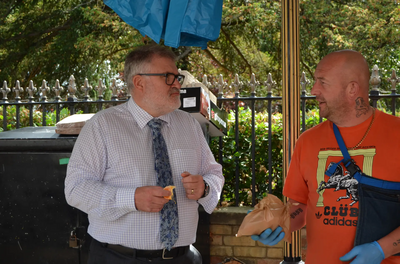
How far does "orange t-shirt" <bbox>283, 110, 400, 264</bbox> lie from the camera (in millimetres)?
2053

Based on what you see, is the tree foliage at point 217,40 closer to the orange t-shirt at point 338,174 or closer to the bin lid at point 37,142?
the bin lid at point 37,142

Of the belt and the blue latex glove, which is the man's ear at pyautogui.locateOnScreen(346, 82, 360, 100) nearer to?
the blue latex glove

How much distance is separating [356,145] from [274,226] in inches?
22.4

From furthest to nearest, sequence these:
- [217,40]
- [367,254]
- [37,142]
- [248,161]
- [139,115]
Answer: [217,40] → [248,161] → [37,142] → [139,115] → [367,254]

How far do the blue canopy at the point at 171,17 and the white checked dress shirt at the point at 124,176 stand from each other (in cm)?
45

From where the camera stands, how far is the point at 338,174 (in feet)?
6.93

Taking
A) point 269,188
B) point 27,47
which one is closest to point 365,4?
point 269,188

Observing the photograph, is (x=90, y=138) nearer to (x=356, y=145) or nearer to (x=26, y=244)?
(x=356, y=145)

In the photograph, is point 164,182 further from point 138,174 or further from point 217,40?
point 217,40

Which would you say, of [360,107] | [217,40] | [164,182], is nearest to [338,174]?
[360,107]

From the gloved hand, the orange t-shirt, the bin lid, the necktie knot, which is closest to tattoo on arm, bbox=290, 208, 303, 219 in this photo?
the orange t-shirt

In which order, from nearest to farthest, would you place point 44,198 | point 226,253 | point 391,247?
point 391,247 → point 44,198 → point 226,253

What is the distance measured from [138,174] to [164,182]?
6.1 inches

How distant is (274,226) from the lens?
2.16m
